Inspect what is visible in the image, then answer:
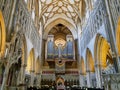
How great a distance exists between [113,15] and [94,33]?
16.4 feet

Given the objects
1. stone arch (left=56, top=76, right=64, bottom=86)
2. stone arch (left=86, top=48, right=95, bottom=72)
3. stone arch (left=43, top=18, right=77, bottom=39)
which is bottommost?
stone arch (left=56, top=76, right=64, bottom=86)

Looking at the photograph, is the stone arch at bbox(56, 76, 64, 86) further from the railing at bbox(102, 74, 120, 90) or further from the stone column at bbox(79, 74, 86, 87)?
the railing at bbox(102, 74, 120, 90)

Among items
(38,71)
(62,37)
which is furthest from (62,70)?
(62,37)

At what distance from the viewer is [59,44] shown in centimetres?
3061

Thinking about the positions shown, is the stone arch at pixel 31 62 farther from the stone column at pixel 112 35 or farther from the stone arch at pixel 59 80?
the stone column at pixel 112 35

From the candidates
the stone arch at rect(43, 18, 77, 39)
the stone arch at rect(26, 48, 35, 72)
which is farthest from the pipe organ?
the stone arch at rect(26, 48, 35, 72)

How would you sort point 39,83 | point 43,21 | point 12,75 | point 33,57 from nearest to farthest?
1. point 12,75
2. point 33,57
3. point 39,83
4. point 43,21

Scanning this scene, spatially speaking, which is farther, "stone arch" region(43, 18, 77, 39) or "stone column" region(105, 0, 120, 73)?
"stone arch" region(43, 18, 77, 39)

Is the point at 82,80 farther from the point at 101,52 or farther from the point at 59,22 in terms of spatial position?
the point at 59,22

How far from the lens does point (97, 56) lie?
55.9 ft

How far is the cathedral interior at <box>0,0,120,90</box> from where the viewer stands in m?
11.3

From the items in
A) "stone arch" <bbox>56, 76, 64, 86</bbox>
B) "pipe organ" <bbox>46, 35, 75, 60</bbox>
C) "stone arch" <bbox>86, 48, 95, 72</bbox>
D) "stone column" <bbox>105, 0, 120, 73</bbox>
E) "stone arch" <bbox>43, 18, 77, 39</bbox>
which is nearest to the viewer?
"stone column" <bbox>105, 0, 120, 73</bbox>

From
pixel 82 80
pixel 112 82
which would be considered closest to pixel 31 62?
pixel 82 80

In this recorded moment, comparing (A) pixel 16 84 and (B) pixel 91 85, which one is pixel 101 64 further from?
(A) pixel 16 84
